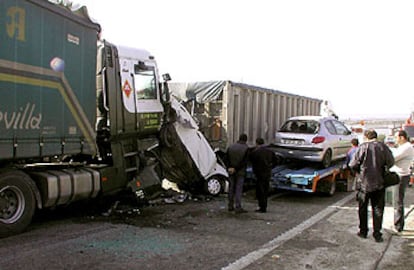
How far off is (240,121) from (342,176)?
10.6 ft

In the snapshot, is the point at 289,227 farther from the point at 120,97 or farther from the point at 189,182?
the point at 120,97

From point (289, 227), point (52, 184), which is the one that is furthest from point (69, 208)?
point (289, 227)

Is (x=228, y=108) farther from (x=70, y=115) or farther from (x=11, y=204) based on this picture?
(x=11, y=204)

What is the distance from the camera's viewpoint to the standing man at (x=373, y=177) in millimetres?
6441

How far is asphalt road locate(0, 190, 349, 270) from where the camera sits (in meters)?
5.21

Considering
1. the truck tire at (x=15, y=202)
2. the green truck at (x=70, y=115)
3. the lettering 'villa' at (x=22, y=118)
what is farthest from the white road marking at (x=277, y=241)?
the lettering 'villa' at (x=22, y=118)

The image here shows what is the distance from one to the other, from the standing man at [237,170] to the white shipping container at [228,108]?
2131 millimetres

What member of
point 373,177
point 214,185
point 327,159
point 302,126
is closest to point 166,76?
point 214,185

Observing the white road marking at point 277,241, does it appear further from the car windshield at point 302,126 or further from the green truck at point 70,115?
the green truck at point 70,115

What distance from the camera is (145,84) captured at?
28.4 ft

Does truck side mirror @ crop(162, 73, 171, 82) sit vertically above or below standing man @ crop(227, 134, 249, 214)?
above

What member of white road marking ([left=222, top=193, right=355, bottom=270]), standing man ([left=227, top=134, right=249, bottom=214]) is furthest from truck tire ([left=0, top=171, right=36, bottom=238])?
standing man ([left=227, top=134, right=249, bottom=214])

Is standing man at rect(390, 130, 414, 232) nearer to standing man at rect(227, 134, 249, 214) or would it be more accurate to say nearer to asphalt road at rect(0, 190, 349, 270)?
asphalt road at rect(0, 190, 349, 270)

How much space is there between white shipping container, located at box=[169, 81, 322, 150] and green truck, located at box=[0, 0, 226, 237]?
6.04ft
